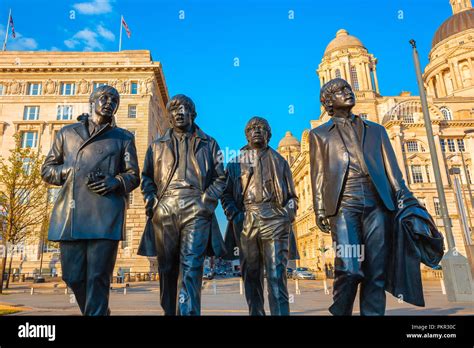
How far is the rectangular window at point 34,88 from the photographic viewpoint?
149 ft

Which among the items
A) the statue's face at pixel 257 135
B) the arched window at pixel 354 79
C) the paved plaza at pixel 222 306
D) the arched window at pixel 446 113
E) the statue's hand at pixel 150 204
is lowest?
the paved plaza at pixel 222 306

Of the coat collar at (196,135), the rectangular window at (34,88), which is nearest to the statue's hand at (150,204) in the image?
the coat collar at (196,135)

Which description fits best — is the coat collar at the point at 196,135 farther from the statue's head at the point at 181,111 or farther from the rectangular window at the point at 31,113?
the rectangular window at the point at 31,113

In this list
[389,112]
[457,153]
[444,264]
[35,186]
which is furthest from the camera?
[389,112]

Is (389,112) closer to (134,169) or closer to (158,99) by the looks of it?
(158,99)

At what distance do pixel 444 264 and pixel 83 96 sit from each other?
1728 inches

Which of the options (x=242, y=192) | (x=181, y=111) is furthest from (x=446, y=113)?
(x=181, y=111)

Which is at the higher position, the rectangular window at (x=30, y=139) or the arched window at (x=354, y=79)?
the arched window at (x=354, y=79)

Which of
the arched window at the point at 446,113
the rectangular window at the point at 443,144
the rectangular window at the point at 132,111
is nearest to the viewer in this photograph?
the rectangular window at the point at 132,111

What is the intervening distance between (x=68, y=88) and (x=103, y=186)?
154 feet

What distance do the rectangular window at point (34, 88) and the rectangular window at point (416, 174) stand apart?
175ft

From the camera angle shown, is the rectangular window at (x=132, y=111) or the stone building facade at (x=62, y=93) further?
the rectangular window at (x=132, y=111)
